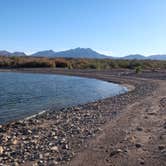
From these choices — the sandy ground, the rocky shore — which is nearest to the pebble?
the rocky shore

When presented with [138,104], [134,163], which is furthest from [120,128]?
[138,104]

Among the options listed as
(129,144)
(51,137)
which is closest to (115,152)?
(129,144)

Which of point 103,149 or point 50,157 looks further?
point 103,149

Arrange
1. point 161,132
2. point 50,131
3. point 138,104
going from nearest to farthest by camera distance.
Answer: point 161,132, point 50,131, point 138,104

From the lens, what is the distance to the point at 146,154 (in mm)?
10859

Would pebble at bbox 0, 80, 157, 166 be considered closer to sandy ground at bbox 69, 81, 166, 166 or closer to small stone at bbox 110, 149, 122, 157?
small stone at bbox 110, 149, 122, 157

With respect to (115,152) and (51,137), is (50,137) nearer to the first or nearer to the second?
(51,137)

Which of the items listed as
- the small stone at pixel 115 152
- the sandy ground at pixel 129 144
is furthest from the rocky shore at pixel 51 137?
the sandy ground at pixel 129 144

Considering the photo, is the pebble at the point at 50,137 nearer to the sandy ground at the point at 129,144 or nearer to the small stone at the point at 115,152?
the small stone at the point at 115,152

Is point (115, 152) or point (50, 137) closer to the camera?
point (115, 152)

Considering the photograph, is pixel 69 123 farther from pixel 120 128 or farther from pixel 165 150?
pixel 165 150

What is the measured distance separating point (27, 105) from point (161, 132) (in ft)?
44.4

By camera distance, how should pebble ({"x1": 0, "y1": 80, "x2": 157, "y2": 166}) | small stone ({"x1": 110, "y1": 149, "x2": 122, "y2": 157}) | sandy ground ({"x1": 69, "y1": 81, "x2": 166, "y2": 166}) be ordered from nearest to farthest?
1. sandy ground ({"x1": 69, "y1": 81, "x2": 166, "y2": 166})
2. pebble ({"x1": 0, "y1": 80, "x2": 157, "y2": 166})
3. small stone ({"x1": 110, "y1": 149, "x2": 122, "y2": 157})

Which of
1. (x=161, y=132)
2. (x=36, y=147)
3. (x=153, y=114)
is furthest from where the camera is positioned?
(x=153, y=114)
